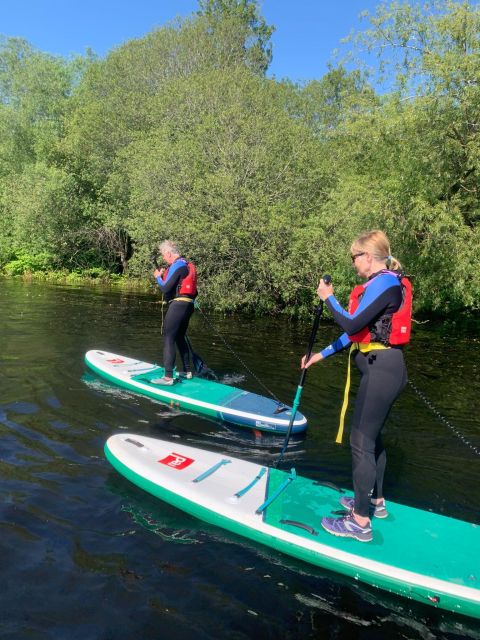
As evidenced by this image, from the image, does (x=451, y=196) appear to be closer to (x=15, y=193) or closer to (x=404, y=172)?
(x=404, y=172)

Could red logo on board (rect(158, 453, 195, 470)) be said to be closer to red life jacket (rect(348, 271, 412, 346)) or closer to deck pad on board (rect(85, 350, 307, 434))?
deck pad on board (rect(85, 350, 307, 434))

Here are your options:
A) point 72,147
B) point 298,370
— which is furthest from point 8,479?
point 72,147

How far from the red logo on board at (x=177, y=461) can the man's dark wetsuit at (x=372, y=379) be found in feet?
6.00

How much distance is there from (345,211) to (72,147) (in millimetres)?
19116

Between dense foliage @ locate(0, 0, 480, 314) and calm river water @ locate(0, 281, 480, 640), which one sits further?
dense foliage @ locate(0, 0, 480, 314)

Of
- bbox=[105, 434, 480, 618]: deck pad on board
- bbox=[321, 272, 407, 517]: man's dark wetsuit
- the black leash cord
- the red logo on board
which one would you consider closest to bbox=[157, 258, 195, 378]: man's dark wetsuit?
bbox=[105, 434, 480, 618]: deck pad on board

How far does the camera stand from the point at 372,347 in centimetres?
369

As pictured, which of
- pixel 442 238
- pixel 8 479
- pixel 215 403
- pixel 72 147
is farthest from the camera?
pixel 72 147

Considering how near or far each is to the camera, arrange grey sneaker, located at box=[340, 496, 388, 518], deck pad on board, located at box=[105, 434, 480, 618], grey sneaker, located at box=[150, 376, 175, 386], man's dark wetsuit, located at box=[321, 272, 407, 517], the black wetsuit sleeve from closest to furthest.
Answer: deck pad on board, located at box=[105, 434, 480, 618]
man's dark wetsuit, located at box=[321, 272, 407, 517]
grey sneaker, located at box=[340, 496, 388, 518]
the black wetsuit sleeve
grey sneaker, located at box=[150, 376, 175, 386]

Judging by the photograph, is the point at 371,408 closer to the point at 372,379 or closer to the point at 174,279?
the point at 372,379

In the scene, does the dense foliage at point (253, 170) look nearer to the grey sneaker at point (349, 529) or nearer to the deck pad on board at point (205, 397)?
the deck pad on board at point (205, 397)

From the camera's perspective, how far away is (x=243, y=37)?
107ft

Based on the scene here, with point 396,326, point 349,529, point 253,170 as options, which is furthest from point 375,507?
point 253,170

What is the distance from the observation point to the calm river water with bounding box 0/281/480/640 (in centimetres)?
320
